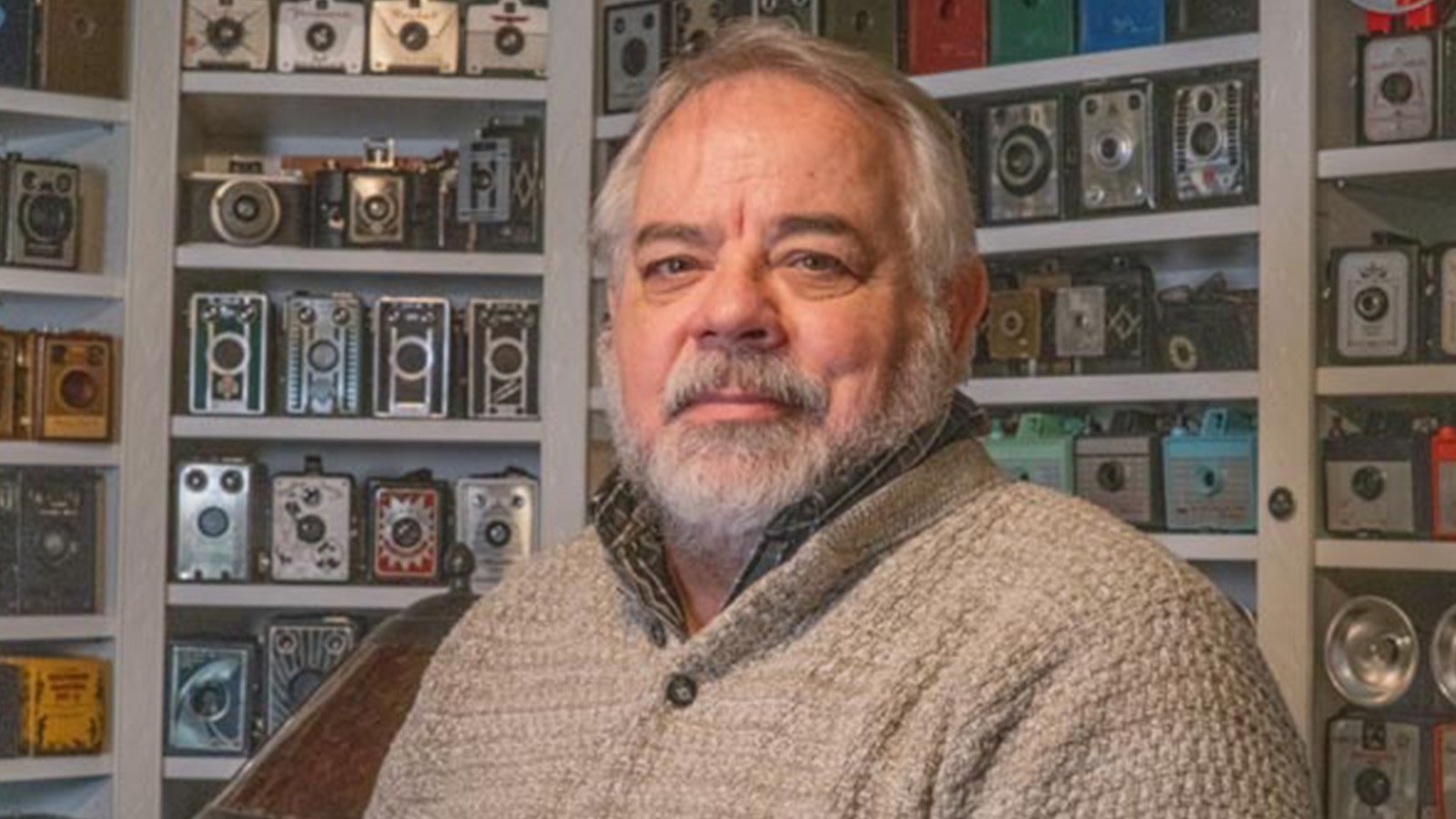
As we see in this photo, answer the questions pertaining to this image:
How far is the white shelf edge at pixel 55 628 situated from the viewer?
388 centimetres

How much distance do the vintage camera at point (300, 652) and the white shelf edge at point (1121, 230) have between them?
1.29 metres

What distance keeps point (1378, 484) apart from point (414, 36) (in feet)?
6.00

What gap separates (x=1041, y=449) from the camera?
3643 mm

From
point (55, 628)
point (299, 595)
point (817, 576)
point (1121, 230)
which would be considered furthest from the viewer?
point (299, 595)

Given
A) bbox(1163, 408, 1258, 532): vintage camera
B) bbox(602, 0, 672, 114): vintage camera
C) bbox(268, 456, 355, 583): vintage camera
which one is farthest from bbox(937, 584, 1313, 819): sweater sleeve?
bbox(268, 456, 355, 583): vintage camera

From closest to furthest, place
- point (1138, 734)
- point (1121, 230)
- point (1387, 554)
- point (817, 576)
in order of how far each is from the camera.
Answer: point (1138, 734), point (817, 576), point (1387, 554), point (1121, 230)

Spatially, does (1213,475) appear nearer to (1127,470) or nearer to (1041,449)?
(1127,470)

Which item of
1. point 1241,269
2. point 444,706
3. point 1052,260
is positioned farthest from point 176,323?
point 444,706

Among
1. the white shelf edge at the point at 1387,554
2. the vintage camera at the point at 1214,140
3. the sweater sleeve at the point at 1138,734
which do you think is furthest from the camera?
the vintage camera at the point at 1214,140

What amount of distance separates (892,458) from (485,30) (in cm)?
277

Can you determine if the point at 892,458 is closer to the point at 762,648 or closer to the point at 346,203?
the point at 762,648

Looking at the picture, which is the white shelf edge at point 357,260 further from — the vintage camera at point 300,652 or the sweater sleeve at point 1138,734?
the sweater sleeve at point 1138,734

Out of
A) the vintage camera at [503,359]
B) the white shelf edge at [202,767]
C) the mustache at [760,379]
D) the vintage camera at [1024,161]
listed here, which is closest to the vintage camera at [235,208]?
the vintage camera at [503,359]

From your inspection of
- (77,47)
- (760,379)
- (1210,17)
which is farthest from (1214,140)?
(760,379)
